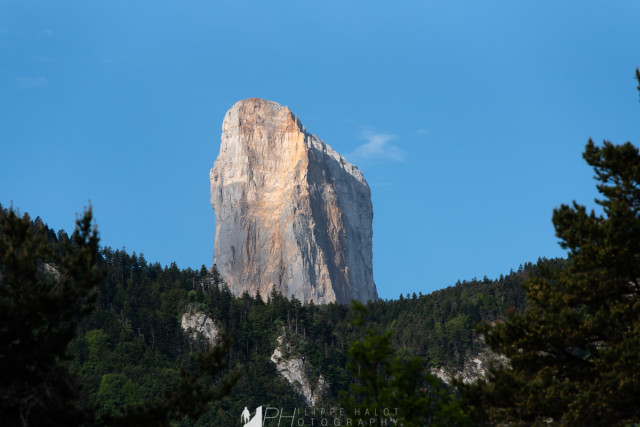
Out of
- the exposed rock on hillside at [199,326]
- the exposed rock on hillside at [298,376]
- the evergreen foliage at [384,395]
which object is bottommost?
the evergreen foliage at [384,395]

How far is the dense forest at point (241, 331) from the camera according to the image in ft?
411

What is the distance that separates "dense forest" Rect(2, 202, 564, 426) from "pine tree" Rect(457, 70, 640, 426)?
3345 inches

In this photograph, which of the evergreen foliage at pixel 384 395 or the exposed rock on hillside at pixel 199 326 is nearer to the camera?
the evergreen foliage at pixel 384 395

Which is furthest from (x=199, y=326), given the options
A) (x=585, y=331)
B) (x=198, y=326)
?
(x=585, y=331)

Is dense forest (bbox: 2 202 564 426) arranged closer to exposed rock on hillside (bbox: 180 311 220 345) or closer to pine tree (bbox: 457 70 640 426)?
exposed rock on hillside (bbox: 180 311 220 345)

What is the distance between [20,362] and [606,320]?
1954 cm

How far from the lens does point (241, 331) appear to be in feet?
477

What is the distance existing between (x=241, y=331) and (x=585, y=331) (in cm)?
11843

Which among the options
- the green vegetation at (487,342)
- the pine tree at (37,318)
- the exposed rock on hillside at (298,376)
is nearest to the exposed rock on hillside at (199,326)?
the exposed rock on hillside at (298,376)

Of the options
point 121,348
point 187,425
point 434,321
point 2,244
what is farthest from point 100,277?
point 434,321

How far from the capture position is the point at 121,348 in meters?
132

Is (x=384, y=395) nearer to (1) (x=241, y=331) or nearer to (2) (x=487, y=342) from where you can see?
(2) (x=487, y=342)

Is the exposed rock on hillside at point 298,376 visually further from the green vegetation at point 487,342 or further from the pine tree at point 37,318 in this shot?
the pine tree at point 37,318

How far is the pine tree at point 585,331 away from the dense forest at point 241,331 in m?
85.0
